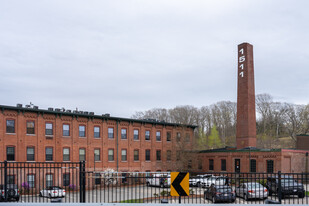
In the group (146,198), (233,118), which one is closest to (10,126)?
(146,198)

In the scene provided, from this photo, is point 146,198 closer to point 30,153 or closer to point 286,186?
point 286,186

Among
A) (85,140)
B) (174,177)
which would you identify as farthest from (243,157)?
(174,177)

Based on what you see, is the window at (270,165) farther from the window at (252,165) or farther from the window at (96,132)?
the window at (96,132)

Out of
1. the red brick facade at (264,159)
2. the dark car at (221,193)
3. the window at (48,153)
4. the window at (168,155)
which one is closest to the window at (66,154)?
the window at (48,153)

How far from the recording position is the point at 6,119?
32438 millimetres

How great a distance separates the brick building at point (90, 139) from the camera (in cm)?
3306

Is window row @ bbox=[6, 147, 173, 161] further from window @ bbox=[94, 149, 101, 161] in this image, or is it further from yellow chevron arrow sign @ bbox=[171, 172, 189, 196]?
yellow chevron arrow sign @ bbox=[171, 172, 189, 196]

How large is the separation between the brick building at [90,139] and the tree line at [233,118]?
122 feet

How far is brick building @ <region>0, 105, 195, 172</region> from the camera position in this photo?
33062mm

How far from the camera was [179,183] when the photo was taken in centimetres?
955

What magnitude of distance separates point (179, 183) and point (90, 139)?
100 feet

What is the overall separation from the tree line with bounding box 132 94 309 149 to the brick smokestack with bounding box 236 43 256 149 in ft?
125

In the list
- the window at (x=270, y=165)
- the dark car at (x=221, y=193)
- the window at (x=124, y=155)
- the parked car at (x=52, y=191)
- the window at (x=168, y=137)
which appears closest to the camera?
the dark car at (x=221, y=193)

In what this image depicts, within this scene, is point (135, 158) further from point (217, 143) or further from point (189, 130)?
point (217, 143)
